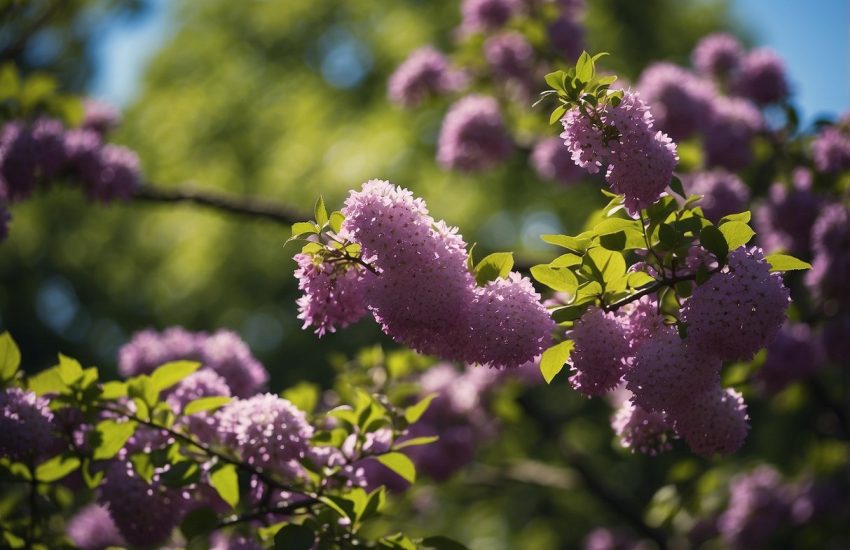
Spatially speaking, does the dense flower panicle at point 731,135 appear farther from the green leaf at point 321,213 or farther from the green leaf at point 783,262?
the green leaf at point 321,213

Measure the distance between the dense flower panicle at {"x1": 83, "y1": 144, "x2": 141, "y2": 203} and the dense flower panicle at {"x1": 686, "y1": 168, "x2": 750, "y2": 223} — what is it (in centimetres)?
265

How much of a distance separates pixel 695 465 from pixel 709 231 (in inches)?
81.6

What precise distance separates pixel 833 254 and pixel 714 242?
2.18 metres

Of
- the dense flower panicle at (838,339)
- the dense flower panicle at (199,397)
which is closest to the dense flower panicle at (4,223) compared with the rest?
the dense flower panicle at (199,397)

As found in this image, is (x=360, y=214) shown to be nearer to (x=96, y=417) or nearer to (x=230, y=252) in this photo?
(x=96, y=417)

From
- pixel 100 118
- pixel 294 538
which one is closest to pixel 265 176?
pixel 100 118

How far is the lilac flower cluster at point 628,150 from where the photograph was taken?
1.82 meters

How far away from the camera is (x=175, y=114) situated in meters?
14.1

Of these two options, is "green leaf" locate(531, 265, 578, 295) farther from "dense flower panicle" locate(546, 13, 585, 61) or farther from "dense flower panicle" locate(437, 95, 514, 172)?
"dense flower panicle" locate(546, 13, 585, 61)

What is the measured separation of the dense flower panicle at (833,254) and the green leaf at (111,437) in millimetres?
2917

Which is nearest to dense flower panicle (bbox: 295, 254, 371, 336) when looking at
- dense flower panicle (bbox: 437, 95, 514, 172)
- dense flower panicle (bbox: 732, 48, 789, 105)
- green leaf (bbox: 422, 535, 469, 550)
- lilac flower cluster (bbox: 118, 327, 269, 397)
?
green leaf (bbox: 422, 535, 469, 550)

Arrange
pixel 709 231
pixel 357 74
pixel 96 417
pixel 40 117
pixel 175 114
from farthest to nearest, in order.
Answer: pixel 357 74, pixel 175 114, pixel 40 117, pixel 96 417, pixel 709 231

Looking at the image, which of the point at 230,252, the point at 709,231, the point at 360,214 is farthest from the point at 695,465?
the point at 230,252

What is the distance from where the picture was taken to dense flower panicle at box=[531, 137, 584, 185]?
4.54 meters
